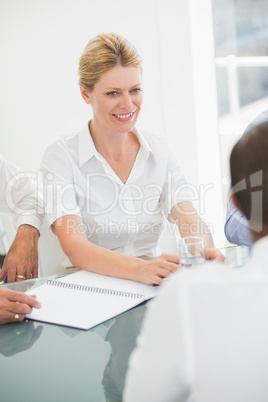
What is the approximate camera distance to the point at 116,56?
74.4 inches

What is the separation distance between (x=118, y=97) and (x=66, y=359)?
118 centimetres

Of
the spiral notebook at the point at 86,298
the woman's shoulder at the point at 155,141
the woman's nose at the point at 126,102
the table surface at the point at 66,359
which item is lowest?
the table surface at the point at 66,359

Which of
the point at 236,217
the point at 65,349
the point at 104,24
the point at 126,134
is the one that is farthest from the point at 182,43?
the point at 65,349

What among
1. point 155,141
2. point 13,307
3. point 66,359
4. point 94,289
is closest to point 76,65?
point 155,141

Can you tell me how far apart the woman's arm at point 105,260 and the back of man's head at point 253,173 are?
63 centimetres

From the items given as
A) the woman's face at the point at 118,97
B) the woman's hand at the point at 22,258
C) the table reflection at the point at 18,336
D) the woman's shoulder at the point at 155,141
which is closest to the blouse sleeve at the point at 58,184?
the woman's hand at the point at 22,258

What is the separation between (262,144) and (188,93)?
2.52 meters

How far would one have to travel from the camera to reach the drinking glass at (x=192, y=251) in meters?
1.35

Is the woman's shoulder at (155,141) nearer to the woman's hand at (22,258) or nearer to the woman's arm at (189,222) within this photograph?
the woman's arm at (189,222)

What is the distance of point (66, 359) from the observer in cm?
105

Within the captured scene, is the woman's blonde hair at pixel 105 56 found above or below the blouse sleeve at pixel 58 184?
above

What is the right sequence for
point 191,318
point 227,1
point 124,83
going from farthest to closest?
1. point 227,1
2. point 124,83
3. point 191,318

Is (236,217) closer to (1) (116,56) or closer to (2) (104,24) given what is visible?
(1) (116,56)

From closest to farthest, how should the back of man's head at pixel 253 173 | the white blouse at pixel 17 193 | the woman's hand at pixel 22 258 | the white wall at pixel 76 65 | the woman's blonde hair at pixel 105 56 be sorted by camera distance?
the back of man's head at pixel 253 173 → the woman's hand at pixel 22 258 → the woman's blonde hair at pixel 105 56 → the white blouse at pixel 17 193 → the white wall at pixel 76 65
